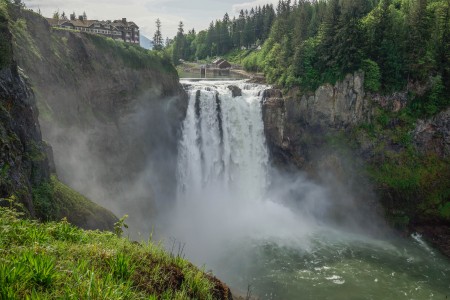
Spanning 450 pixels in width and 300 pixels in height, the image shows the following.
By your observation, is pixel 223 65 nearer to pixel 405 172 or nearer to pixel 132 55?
pixel 132 55

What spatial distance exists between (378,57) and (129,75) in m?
27.9

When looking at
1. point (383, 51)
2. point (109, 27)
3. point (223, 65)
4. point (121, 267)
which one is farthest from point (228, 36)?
point (121, 267)

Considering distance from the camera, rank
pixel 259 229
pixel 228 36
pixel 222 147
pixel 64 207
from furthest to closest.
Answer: pixel 228 36
pixel 222 147
pixel 259 229
pixel 64 207

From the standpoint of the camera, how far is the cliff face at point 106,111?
25.2 metres

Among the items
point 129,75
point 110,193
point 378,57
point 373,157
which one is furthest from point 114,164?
point 378,57

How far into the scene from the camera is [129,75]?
33312mm

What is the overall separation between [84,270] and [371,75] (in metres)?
38.9

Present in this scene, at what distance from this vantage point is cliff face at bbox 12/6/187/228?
2516cm

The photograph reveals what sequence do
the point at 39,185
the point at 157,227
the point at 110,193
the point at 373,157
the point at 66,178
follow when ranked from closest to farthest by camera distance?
1. the point at 39,185
2. the point at 66,178
3. the point at 110,193
4. the point at 157,227
5. the point at 373,157

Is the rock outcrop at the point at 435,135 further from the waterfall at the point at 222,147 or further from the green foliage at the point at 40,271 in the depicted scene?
the green foliage at the point at 40,271

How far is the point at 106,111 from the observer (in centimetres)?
3094

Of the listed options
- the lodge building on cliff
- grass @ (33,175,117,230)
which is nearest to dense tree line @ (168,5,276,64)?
the lodge building on cliff

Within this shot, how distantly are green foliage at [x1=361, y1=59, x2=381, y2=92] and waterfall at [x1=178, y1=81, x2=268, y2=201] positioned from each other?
12.0m

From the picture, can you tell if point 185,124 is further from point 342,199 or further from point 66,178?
point 342,199
